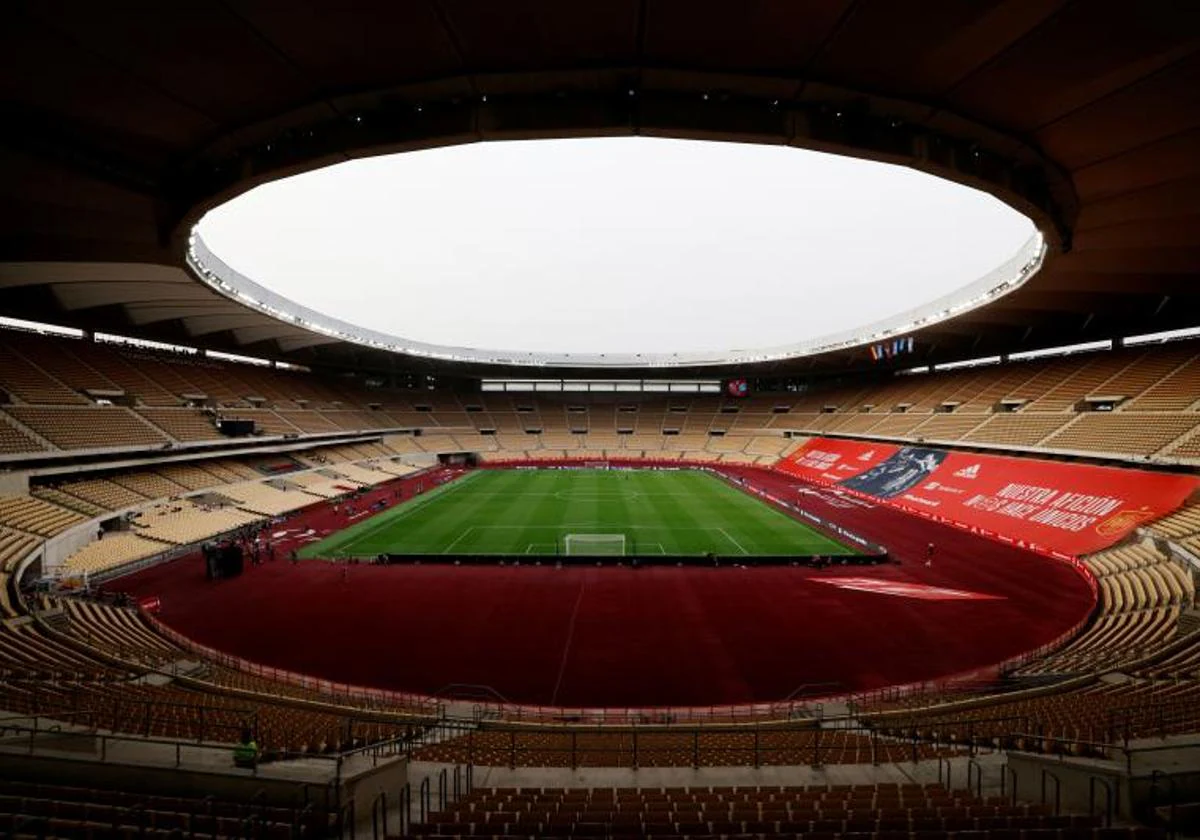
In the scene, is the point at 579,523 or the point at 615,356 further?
the point at 615,356

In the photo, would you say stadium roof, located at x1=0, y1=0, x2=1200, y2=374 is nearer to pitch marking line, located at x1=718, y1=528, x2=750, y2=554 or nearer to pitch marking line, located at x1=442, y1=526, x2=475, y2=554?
pitch marking line, located at x1=442, y1=526, x2=475, y2=554

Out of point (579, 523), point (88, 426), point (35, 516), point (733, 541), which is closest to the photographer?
point (35, 516)

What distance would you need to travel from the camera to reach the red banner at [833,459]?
50.7 meters

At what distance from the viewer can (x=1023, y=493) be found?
33656 mm

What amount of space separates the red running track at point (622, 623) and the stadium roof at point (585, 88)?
40.8 ft

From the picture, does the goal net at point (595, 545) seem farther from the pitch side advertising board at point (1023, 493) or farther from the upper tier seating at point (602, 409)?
the upper tier seating at point (602, 409)

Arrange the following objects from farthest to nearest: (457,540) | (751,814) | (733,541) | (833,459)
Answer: (833,459) < (457,540) < (733,541) < (751,814)

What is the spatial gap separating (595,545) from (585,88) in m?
22.8

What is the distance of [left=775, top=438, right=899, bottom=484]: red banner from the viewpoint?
50.7 m

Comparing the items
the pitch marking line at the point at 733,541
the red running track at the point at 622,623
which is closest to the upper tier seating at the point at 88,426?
the red running track at the point at 622,623

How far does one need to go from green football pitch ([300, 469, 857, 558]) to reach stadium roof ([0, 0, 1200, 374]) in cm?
1820

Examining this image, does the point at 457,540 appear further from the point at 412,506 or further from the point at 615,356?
the point at 615,356

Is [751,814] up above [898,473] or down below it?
below

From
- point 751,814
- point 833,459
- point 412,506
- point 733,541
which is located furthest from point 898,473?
point 751,814
